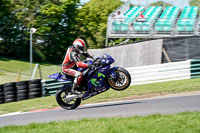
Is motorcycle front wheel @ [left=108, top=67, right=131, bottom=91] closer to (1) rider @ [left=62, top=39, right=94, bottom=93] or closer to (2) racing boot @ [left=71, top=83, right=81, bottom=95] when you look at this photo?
(1) rider @ [left=62, top=39, right=94, bottom=93]

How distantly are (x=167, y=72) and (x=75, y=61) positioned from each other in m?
6.27

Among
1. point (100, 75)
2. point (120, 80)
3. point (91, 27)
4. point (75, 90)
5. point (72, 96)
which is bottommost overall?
point (72, 96)

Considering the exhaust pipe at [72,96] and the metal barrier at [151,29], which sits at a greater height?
the metal barrier at [151,29]

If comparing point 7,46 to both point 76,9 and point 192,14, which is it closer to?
point 76,9

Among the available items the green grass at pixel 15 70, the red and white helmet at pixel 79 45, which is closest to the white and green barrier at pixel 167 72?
the green grass at pixel 15 70

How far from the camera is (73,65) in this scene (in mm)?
9430

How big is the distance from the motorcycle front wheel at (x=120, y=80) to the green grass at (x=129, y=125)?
1.80m

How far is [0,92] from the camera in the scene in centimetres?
1402

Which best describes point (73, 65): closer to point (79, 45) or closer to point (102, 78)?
point (79, 45)

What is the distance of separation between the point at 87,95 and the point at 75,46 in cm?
138

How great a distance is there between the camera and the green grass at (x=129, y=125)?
600cm

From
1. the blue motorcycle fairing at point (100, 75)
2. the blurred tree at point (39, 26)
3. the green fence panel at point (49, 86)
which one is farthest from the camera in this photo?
the blurred tree at point (39, 26)

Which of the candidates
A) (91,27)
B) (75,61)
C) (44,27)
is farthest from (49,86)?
(91,27)

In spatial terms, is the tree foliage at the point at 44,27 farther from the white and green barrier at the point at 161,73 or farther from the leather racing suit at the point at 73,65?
the leather racing suit at the point at 73,65
